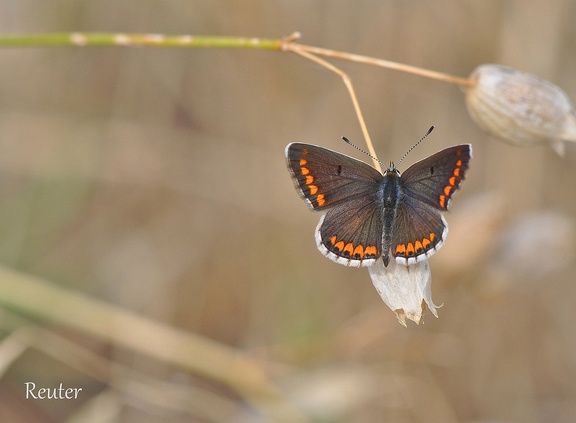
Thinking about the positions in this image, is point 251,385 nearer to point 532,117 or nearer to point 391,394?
point 391,394

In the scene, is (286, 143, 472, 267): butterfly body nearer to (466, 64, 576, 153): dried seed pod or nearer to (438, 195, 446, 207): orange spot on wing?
(438, 195, 446, 207): orange spot on wing

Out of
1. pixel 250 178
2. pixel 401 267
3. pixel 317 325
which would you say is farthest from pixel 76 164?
pixel 401 267

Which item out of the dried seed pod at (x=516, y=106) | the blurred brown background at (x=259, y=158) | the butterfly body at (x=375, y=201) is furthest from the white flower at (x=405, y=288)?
the blurred brown background at (x=259, y=158)
